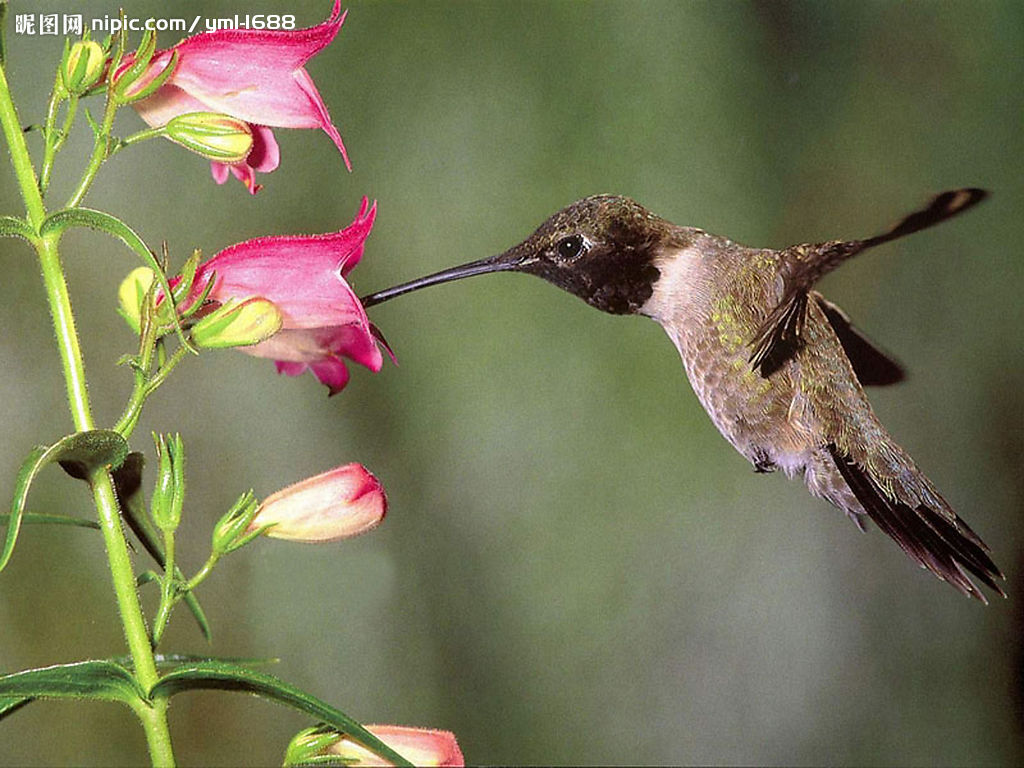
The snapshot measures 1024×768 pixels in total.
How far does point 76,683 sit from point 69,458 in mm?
98

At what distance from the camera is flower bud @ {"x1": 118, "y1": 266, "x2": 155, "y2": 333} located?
545 millimetres

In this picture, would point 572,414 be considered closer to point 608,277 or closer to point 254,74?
point 608,277

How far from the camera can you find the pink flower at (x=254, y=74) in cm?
56

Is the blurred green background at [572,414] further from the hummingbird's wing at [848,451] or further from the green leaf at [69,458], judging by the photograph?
the green leaf at [69,458]

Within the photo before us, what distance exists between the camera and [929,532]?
0.61 m

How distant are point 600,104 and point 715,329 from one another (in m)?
0.59

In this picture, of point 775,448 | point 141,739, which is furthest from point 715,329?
point 141,739

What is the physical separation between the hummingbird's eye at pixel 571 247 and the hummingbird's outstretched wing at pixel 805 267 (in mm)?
114

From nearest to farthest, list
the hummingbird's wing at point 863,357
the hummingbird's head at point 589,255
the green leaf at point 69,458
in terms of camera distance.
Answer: the green leaf at point 69,458 → the hummingbird's head at point 589,255 → the hummingbird's wing at point 863,357

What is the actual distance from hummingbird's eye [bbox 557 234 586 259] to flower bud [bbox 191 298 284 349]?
6.8 inches

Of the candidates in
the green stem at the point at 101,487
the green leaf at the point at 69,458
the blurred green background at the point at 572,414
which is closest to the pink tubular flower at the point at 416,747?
the green stem at the point at 101,487

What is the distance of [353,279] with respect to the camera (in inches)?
49.3

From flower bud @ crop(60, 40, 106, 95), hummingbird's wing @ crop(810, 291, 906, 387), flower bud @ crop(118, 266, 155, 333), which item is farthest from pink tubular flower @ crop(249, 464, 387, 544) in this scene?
hummingbird's wing @ crop(810, 291, 906, 387)

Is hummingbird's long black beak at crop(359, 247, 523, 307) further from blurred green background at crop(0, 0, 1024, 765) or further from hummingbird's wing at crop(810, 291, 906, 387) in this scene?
blurred green background at crop(0, 0, 1024, 765)
